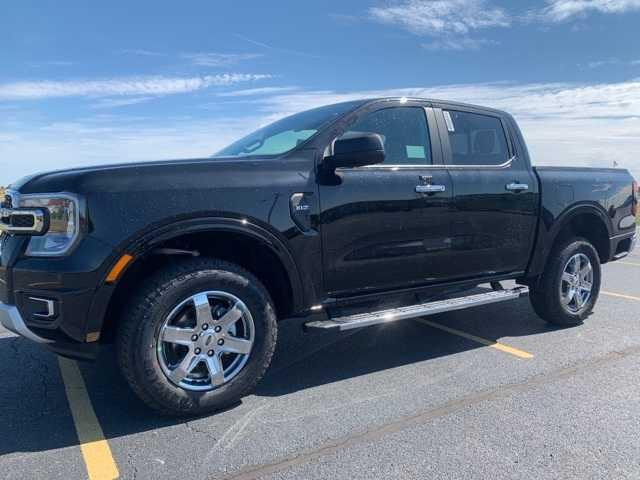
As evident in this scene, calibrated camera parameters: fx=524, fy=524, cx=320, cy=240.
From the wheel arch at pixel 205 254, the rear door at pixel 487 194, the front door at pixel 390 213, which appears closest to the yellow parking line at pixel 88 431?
the wheel arch at pixel 205 254

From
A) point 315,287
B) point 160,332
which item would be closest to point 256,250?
point 315,287

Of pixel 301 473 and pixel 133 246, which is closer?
pixel 301 473

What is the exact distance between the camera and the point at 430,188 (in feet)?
13.1

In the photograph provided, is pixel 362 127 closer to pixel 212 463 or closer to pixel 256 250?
pixel 256 250

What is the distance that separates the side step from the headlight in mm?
1533

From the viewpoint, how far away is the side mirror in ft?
11.1

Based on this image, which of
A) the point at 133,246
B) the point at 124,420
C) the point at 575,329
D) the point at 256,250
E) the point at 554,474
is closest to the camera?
the point at 554,474

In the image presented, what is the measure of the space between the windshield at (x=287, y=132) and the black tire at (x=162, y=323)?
3.37 ft

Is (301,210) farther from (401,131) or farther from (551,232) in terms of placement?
(551,232)

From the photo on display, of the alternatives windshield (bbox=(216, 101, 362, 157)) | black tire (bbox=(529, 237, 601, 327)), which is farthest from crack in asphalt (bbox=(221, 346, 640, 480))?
windshield (bbox=(216, 101, 362, 157))

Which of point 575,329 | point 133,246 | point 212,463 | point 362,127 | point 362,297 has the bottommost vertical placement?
point 575,329

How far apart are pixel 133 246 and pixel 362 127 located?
6.33 feet

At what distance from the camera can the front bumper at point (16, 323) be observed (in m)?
2.83

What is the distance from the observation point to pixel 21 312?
2.87 meters
